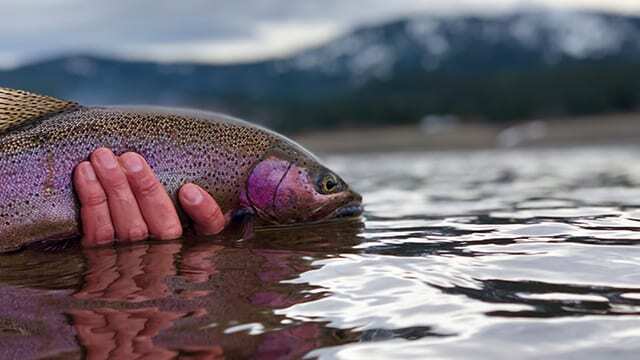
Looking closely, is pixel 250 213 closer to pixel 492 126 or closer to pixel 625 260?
pixel 625 260

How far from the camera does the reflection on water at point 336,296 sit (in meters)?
1.65

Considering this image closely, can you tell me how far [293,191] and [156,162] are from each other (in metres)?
0.62

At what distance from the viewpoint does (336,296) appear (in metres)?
2.09

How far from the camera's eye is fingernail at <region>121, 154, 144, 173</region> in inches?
122

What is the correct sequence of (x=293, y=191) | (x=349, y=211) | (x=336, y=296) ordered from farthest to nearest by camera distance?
(x=349, y=211)
(x=293, y=191)
(x=336, y=296)

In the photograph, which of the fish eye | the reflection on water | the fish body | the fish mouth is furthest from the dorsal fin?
the fish mouth

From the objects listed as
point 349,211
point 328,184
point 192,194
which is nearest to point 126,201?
point 192,194

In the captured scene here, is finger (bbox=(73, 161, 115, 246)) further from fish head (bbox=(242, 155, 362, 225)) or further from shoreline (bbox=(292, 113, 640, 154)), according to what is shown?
shoreline (bbox=(292, 113, 640, 154))

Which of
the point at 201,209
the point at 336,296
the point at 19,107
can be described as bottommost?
the point at 336,296

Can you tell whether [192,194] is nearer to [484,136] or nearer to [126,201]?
[126,201]

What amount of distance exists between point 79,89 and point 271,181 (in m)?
193

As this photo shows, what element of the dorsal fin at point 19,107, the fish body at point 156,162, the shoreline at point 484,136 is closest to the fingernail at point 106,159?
the fish body at point 156,162

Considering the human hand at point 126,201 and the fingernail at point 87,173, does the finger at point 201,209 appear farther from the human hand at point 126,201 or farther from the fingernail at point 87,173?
the fingernail at point 87,173

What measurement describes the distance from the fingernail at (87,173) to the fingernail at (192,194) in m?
0.36
